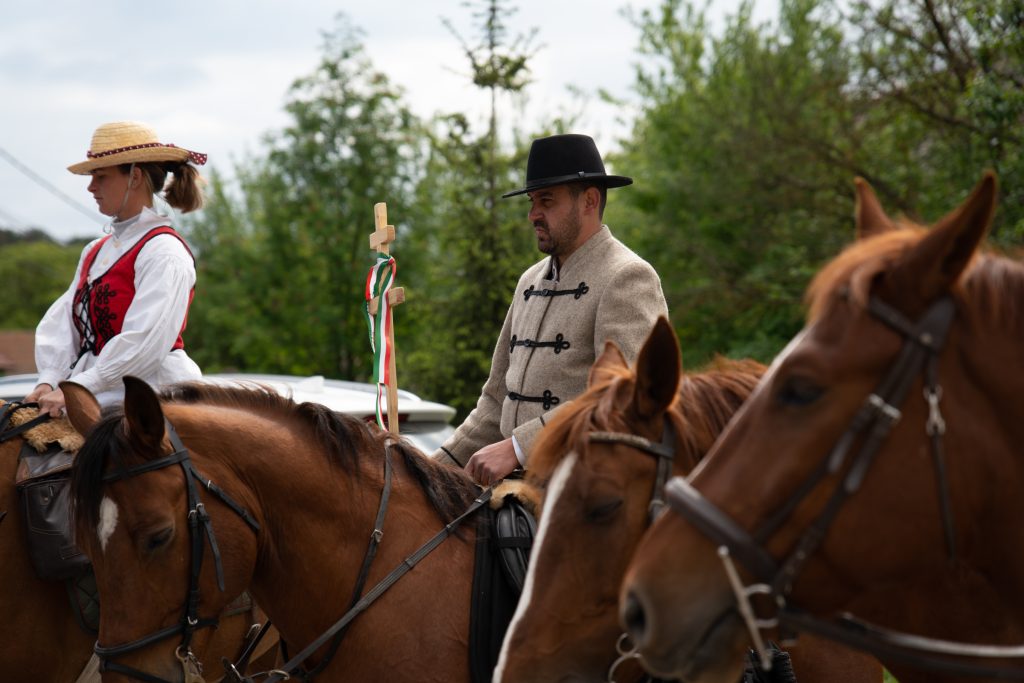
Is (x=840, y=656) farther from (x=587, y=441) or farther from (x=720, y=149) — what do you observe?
(x=720, y=149)

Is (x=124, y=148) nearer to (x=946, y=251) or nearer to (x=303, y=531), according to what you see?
(x=303, y=531)

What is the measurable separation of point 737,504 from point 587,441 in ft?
2.69

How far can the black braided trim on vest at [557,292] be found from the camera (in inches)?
148

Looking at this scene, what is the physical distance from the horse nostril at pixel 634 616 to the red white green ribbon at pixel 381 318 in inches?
119

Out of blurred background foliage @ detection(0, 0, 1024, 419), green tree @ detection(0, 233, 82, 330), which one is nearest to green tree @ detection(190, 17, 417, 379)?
blurred background foliage @ detection(0, 0, 1024, 419)

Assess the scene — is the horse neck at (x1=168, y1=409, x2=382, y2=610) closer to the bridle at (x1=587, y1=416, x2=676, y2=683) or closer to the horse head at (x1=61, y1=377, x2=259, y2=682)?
the horse head at (x1=61, y1=377, x2=259, y2=682)

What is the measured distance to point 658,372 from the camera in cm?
266

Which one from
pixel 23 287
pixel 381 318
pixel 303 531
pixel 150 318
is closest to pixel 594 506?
pixel 303 531

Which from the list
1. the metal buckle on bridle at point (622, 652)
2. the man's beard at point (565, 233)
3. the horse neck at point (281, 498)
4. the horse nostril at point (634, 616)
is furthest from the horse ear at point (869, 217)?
the horse neck at point (281, 498)

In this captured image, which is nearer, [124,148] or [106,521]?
[106,521]

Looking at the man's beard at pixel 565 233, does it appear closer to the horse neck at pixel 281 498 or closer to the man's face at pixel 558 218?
the man's face at pixel 558 218

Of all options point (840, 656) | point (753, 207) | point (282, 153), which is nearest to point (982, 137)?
point (753, 207)

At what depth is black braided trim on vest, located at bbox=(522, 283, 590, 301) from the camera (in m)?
3.76

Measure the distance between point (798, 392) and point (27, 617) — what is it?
11.5 feet
